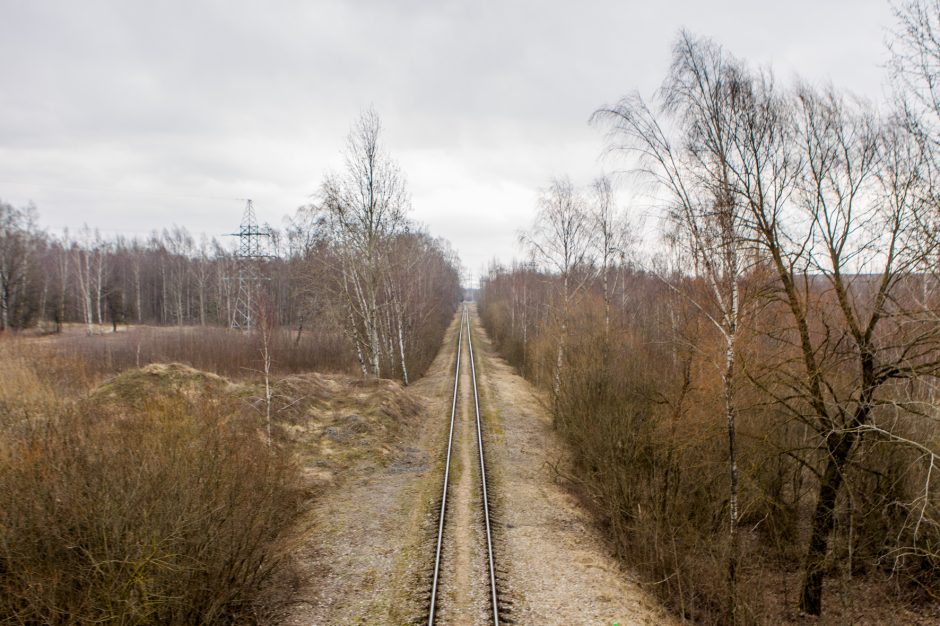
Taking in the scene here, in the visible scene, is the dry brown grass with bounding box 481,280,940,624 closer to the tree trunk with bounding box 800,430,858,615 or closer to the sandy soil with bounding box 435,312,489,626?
the tree trunk with bounding box 800,430,858,615

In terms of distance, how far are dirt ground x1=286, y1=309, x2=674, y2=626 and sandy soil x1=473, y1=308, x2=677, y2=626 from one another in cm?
2

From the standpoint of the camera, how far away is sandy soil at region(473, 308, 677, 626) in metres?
7.19

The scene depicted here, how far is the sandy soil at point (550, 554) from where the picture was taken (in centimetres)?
719

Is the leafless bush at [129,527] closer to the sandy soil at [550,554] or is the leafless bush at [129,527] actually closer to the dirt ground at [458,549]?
the dirt ground at [458,549]

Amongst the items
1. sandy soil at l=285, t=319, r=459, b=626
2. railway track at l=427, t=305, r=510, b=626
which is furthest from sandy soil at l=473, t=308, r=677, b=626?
sandy soil at l=285, t=319, r=459, b=626

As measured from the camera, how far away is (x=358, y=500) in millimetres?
11133

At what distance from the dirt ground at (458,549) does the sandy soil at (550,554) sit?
2 centimetres

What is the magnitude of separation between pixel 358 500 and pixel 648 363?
8227 millimetres

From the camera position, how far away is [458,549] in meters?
8.71

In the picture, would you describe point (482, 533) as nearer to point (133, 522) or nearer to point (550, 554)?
point (550, 554)

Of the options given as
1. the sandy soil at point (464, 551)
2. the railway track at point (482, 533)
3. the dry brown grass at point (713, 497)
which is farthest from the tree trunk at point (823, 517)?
the sandy soil at point (464, 551)

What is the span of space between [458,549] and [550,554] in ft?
5.62

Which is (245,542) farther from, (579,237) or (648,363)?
(579,237)

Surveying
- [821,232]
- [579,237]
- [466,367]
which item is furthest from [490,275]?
[821,232]
